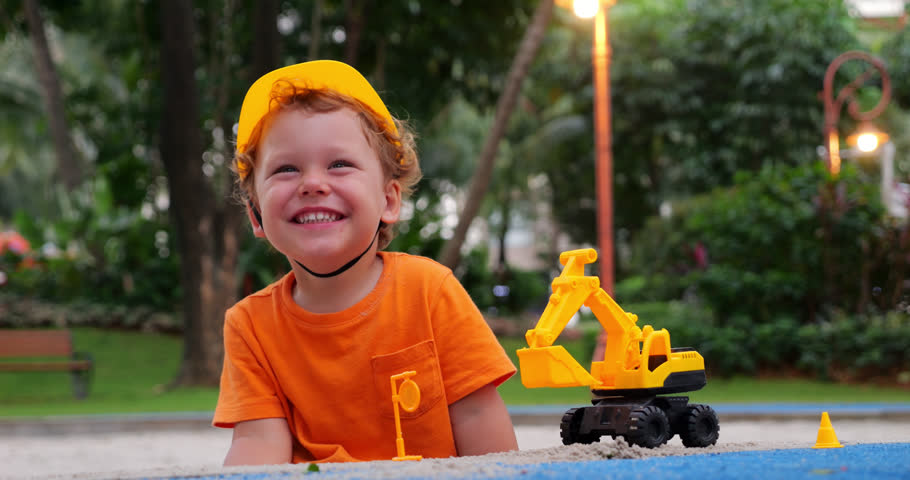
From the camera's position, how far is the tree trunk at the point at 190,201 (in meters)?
13.0

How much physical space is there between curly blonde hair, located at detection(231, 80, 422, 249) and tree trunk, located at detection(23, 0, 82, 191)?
17042mm

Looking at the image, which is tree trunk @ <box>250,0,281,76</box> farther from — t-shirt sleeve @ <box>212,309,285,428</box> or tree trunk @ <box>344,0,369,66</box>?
t-shirt sleeve @ <box>212,309,285,428</box>

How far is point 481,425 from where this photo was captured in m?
2.09

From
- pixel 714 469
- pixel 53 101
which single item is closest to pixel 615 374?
pixel 714 469

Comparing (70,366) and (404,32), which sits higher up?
(404,32)

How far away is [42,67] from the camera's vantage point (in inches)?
744

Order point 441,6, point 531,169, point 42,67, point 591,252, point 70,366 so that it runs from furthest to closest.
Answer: point 531,169 < point 42,67 < point 441,6 < point 70,366 < point 591,252

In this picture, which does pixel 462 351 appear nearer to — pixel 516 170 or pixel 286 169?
pixel 286 169

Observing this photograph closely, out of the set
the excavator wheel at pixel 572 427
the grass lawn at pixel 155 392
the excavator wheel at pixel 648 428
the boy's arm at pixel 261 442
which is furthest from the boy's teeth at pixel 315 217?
Answer: the grass lawn at pixel 155 392

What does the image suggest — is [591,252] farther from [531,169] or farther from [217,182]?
[531,169]

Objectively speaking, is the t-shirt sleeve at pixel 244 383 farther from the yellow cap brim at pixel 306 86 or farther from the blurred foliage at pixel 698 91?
the blurred foliage at pixel 698 91

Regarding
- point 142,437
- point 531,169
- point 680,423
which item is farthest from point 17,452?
point 531,169

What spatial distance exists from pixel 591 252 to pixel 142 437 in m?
8.39

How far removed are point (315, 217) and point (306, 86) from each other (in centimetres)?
29
